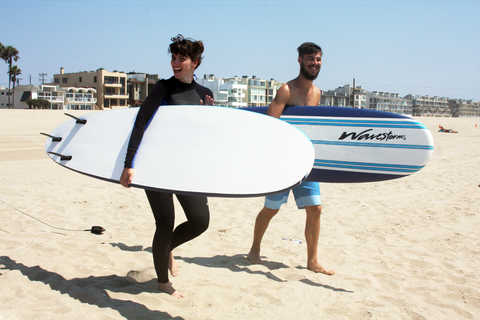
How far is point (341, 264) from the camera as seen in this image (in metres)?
3.33

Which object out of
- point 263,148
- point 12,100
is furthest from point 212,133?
point 12,100

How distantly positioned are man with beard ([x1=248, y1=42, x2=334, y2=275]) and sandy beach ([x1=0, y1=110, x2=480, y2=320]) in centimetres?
17

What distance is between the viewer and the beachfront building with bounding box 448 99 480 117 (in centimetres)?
16238

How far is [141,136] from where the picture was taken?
7.56 ft

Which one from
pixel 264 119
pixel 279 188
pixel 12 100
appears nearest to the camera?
pixel 279 188

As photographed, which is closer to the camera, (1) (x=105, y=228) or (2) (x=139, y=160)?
(2) (x=139, y=160)

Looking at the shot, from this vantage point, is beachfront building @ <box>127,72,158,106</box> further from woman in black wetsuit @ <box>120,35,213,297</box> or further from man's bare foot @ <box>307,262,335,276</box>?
woman in black wetsuit @ <box>120,35,213,297</box>

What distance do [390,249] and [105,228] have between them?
9.26ft

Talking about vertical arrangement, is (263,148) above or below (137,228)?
above

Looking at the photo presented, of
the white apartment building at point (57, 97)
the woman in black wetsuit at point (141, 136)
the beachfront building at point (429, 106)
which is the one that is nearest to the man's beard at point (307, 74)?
the woman in black wetsuit at point (141, 136)

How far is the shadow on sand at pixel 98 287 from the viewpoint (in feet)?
7.44

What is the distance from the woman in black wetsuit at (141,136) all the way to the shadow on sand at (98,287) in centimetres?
24

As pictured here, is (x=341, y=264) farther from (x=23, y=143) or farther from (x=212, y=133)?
(x=23, y=143)

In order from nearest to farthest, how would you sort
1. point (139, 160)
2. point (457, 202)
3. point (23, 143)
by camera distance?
1. point (139, 160)
2. point (457, 202)
3. point (23, 143)
